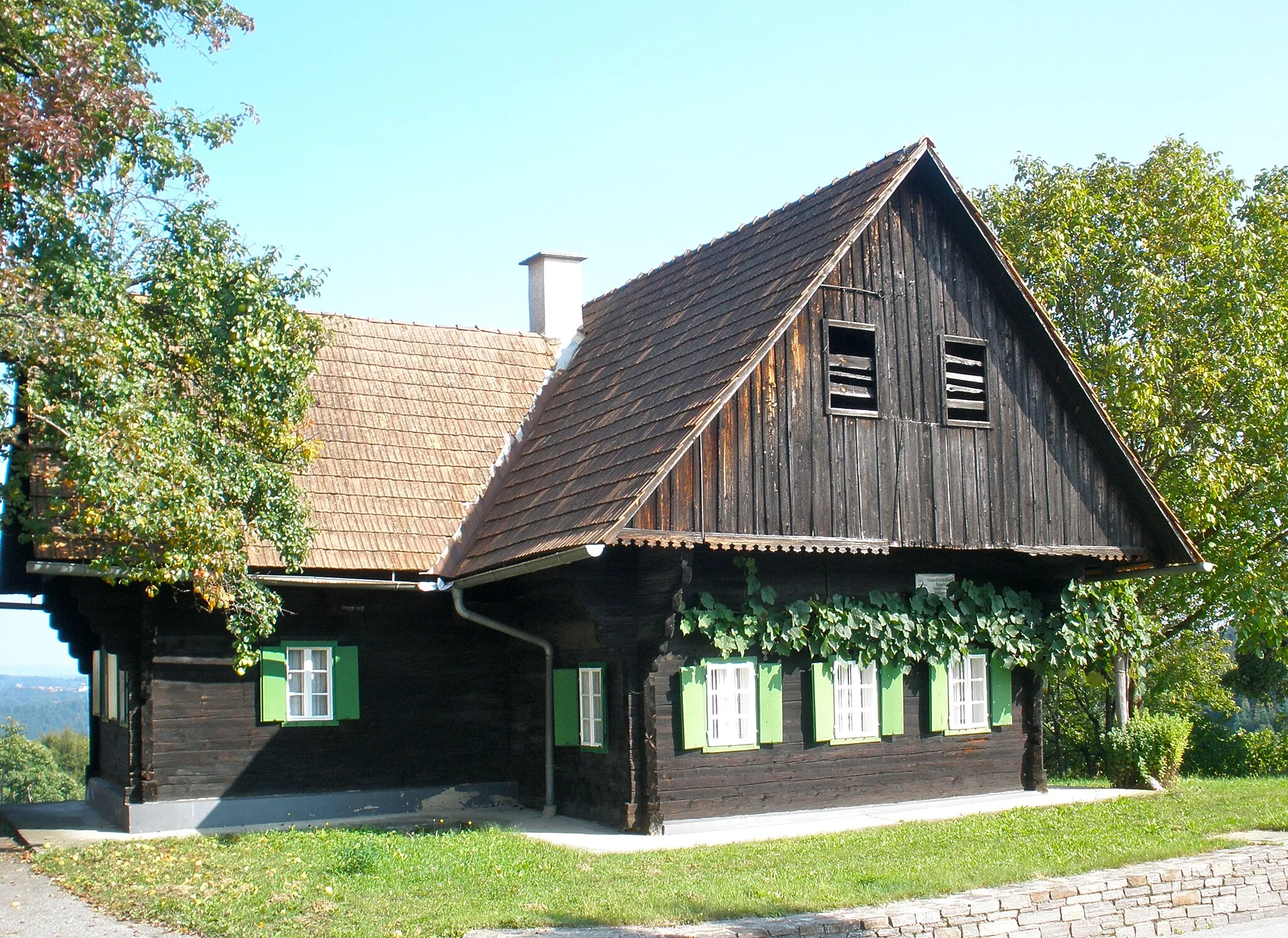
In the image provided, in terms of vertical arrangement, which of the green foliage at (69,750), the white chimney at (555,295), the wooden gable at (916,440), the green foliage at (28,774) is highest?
the white chimney at (555,295)

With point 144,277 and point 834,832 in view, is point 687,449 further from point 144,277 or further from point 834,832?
point 144,277

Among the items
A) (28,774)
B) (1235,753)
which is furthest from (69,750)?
(1235,753)

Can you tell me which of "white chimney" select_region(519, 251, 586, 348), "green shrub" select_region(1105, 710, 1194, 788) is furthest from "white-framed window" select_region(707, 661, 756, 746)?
"white chimney" select_region(519, 251, 586, 348)

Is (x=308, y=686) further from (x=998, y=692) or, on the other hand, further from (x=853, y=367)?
(x=998, y=692)

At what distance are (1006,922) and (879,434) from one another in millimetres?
6773

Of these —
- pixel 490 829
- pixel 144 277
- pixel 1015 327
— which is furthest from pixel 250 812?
pixel 1015 327

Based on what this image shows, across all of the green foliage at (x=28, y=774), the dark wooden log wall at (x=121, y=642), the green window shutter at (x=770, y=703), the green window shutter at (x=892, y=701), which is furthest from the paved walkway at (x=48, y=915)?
the green foliage at (x=28, y=774)

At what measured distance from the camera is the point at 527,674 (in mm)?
16594

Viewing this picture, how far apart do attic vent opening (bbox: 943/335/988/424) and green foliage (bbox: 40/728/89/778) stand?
47821mm

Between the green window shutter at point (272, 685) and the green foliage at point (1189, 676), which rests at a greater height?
the green window shutter at point (272, 685)

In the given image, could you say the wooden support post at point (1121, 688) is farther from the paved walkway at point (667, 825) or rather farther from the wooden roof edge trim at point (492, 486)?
the wooden roof edge trim at point (492, 486)

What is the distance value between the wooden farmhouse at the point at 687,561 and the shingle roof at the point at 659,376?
59mm

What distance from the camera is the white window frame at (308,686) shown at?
1581cm

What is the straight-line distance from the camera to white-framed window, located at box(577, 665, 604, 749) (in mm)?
14688
